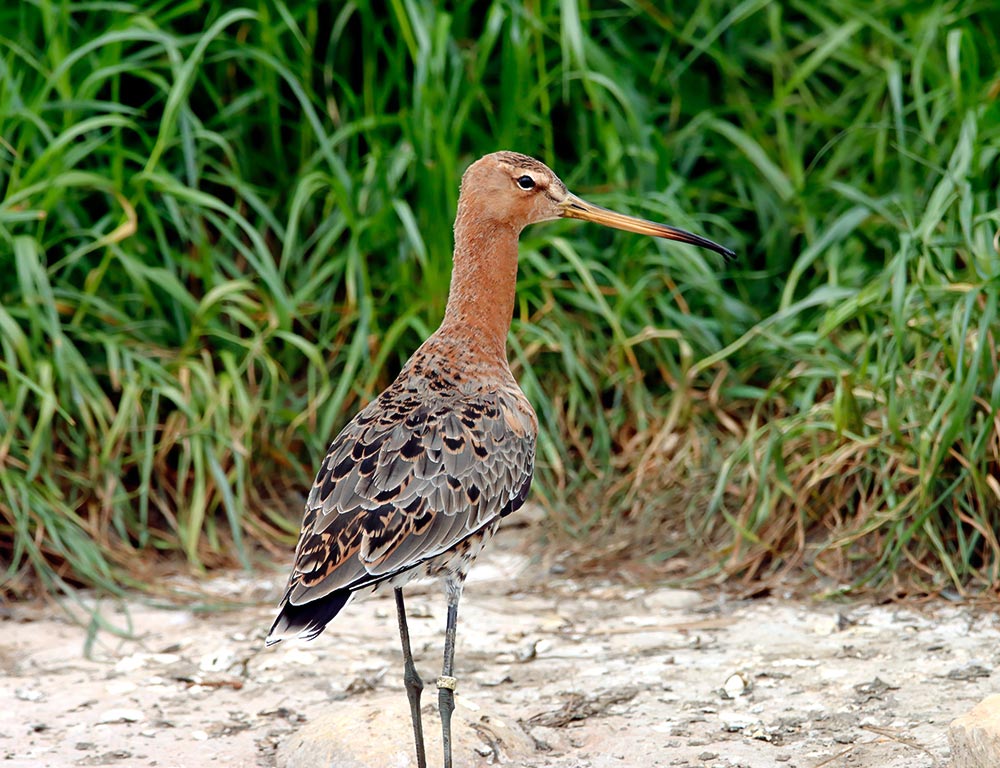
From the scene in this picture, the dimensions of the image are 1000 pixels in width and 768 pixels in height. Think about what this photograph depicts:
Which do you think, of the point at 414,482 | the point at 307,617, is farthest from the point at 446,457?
the point at 307,617

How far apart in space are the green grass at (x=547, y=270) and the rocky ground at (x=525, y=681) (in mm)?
291

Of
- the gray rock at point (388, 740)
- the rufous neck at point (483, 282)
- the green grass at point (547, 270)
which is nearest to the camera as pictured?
the gray rock at point (388, 740)

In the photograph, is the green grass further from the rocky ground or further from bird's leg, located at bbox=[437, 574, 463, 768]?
bird's leg, located at bbox=[437, 574, 463, 768]

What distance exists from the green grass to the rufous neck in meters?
1.34

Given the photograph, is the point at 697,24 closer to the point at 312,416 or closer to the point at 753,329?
the point at 753,329

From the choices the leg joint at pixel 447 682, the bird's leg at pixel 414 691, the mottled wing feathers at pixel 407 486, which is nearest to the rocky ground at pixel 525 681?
the bird's leg at pixel 414 691

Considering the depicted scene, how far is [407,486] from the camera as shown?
4090 millimetres

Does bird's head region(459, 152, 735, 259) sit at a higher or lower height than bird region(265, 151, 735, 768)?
higher

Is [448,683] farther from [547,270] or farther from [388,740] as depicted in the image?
[547,270]

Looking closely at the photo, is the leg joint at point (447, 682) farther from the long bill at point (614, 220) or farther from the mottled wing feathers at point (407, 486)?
the long bill at point (614, 220)

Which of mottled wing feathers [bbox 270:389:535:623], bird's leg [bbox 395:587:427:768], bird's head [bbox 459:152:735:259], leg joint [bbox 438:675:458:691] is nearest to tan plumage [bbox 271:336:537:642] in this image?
mottled wing feathers [bbox 270:389:535:623]

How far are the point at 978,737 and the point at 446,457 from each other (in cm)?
157

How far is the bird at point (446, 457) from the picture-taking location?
3.95 m

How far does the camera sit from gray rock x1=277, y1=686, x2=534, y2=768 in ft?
13.5
